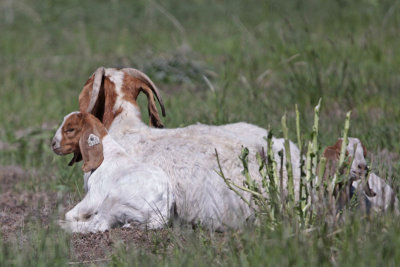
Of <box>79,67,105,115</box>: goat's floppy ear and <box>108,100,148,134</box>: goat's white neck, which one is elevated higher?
<box>79,67,105,115</box>: goat's floppy ear

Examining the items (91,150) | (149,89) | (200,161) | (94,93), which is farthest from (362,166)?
(94,93)

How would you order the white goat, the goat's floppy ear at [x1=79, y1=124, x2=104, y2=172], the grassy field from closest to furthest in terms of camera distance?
1. the grassy field
2. the white goat
3. the goat's floppy ear at [x1=79, y1=124, x2=104, y2=172]

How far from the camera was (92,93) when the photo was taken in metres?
5.18

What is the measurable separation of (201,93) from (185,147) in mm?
4661

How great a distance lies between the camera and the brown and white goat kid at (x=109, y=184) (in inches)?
175

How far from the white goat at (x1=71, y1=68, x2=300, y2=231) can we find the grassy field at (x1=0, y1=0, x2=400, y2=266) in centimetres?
27

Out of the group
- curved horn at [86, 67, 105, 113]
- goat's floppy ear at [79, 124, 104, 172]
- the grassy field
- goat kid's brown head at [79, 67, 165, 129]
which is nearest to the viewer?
the grassy field

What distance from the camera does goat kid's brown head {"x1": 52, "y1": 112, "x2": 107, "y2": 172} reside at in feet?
15.6

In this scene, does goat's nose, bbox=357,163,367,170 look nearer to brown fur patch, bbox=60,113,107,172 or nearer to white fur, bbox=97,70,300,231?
white fur, bbox=97,70,300,231

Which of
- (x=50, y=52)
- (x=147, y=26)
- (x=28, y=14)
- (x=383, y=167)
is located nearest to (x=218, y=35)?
(x=147, y=26)

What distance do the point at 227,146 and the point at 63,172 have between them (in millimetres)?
2186

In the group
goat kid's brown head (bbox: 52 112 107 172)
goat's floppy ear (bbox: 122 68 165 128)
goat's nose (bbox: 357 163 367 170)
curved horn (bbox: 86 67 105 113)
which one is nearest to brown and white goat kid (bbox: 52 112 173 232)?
goat kid's brown head (bbox: 52 112 107 172)

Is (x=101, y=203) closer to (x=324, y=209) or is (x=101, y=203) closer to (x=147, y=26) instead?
(x=324, y=209)

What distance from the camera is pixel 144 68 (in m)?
9.82
